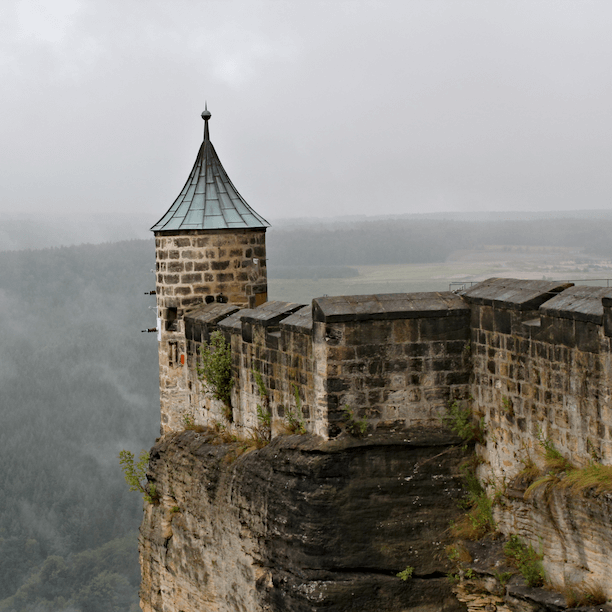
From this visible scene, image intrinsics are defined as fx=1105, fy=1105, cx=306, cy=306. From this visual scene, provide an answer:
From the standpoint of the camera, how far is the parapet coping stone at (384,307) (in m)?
13.2

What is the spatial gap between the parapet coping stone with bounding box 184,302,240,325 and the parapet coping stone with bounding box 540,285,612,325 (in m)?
7.56

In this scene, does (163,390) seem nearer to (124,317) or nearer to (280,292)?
(280,292)

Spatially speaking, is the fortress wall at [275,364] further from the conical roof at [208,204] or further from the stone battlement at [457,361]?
the conical roof at [208,204]

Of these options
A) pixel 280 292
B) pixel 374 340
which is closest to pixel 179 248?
pixel 374 340

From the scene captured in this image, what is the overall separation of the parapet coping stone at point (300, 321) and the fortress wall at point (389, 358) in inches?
18.8

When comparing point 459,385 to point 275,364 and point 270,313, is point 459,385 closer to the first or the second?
point 275,364

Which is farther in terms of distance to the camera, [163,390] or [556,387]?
[163,390]

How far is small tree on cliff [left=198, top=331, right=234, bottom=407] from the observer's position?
57.3 feet

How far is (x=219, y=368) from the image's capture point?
1747cm

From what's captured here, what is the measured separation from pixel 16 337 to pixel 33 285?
8.34 meters

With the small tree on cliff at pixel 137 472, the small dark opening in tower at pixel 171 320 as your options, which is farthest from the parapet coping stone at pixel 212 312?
the small tree on cliff at pixel 137 472

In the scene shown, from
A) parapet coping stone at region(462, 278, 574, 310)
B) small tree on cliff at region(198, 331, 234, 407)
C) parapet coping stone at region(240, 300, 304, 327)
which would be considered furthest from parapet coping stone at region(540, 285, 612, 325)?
small tree on cliff at region(198, 331, 234, 407)

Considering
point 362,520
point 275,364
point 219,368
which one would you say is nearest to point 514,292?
point 362,520

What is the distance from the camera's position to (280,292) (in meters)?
49.9
